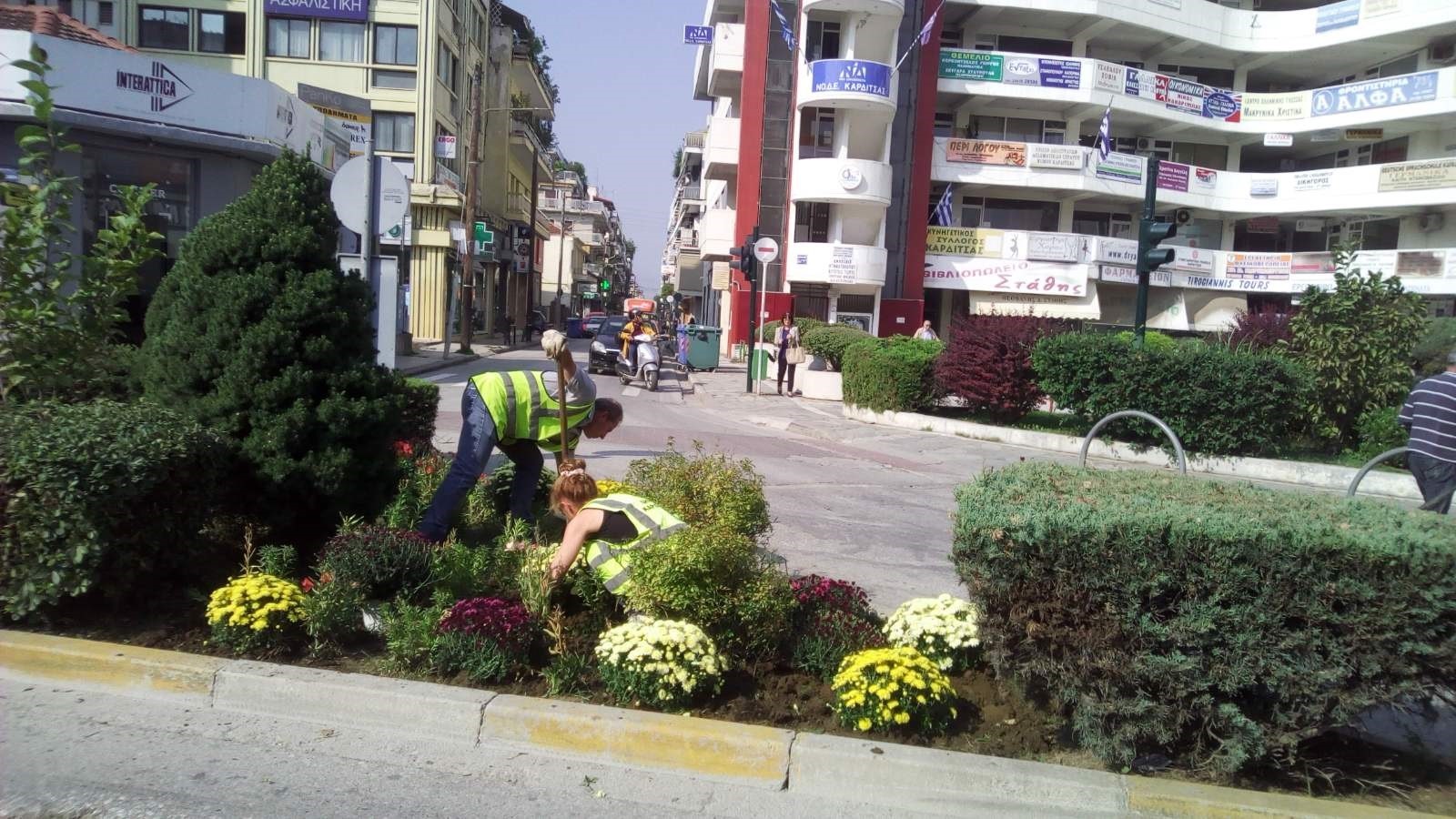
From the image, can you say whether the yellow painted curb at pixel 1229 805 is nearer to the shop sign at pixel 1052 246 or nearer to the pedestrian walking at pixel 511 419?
the pedestrian walking at pixel 511 419

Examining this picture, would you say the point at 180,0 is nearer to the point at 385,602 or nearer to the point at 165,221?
the point at 165,221

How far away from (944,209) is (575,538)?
3065cm

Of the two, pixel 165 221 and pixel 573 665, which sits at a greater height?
pixel 165 221

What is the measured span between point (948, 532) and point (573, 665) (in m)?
5.38

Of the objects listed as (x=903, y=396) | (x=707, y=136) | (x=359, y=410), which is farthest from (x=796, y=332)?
(x=359, y=410)

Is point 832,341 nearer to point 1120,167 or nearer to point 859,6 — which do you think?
point 859,6

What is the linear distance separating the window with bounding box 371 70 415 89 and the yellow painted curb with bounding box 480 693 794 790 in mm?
33192

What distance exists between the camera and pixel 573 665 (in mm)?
4355

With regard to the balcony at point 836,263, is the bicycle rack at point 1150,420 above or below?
below

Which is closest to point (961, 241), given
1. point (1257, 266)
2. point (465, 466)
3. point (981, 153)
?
point (981, 153)

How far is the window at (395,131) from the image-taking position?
33.5 m

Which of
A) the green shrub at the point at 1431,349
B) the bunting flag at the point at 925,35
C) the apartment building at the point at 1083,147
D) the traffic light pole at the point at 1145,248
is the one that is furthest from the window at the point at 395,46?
the green shrub at the point at 1431,349

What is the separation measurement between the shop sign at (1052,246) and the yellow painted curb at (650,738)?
1255 inches

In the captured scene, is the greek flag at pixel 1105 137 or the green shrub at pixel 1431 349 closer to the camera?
the green shrub at pixel 1431 349
